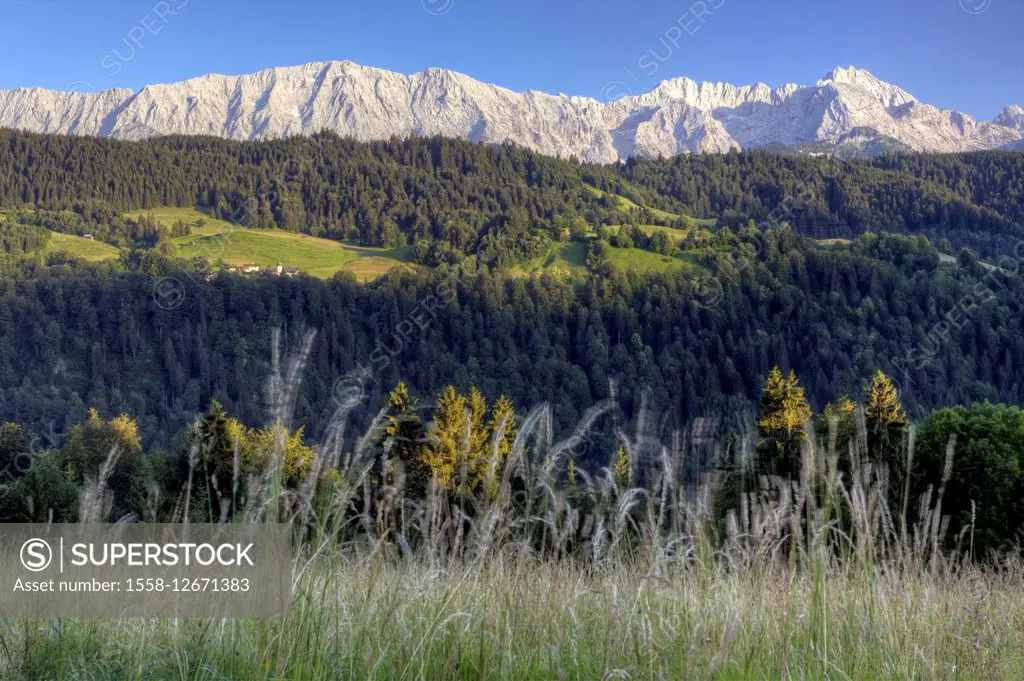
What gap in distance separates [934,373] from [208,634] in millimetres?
161127

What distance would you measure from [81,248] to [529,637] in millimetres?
213194

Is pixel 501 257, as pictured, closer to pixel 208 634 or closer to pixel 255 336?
pixel 255 336

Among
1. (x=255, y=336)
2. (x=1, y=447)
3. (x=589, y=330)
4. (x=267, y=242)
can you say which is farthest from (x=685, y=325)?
(x=1, y=447)

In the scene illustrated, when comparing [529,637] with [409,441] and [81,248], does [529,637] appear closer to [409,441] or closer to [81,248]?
[409,441]

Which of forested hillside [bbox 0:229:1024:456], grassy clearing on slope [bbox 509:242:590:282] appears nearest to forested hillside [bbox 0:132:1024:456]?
forested hillside [bbox 0:229:1024:456]

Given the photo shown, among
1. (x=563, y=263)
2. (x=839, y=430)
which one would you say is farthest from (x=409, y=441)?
(x=563, y=263)

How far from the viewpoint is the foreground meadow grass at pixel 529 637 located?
296cm

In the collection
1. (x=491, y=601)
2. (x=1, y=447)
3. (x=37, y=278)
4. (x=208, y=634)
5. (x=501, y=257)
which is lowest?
(x=1, y=447)

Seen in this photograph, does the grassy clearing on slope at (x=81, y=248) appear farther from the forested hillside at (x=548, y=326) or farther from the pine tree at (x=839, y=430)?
the pine tree at (x=839, y=430)

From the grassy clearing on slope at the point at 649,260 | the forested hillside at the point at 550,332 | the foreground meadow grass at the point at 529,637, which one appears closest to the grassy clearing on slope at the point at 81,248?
the forested hillside at the point at 550,332

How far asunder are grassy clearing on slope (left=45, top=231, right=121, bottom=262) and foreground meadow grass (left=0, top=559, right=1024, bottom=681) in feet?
647

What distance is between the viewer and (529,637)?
3.37 m

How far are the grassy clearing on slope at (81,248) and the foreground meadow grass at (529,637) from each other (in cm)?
19713

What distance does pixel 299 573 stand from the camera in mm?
3074
